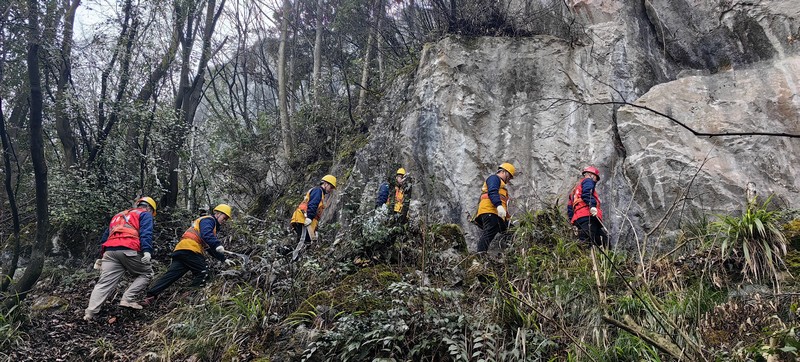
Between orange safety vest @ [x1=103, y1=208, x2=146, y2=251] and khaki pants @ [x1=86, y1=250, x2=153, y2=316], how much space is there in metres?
0.11

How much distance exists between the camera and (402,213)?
291 inches

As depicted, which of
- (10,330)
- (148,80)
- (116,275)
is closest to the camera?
(10,330)

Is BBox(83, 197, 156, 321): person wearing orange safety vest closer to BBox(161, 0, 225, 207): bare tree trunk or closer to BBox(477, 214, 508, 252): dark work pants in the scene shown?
BBox(161, 0, 225, 207): bare tree trunk

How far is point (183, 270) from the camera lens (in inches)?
312

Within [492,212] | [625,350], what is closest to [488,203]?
[492,212]

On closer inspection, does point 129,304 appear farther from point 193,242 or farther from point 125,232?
point 193,242

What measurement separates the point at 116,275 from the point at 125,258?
272 millimetres

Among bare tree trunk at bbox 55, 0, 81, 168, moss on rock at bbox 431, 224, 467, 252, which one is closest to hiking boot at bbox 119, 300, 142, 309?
moss on rock at bbox 431, 224, 467, 252

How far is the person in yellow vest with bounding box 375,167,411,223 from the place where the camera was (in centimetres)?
736

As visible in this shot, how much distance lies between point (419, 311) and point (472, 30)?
783 centimetres

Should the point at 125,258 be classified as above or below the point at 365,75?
below

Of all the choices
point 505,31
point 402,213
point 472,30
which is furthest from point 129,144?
point 505,31

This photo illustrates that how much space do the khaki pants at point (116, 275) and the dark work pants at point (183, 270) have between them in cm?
22

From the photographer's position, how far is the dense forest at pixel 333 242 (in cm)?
461
